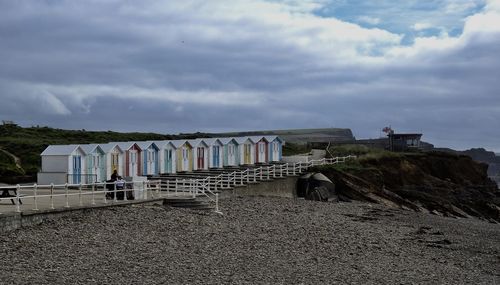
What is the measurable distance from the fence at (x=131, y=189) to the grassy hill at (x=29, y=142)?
12.6 m

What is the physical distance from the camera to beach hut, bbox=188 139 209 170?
43250 millimetres

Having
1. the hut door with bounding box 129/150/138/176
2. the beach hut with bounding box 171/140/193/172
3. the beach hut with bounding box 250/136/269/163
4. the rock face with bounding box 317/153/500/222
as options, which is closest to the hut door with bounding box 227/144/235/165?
the beach hut with bounding box 250/136/269/163

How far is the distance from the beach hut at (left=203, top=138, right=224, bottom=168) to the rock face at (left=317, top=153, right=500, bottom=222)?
767 centimetres

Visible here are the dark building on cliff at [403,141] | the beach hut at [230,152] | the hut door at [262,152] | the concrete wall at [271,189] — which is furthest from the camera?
the dark building on cliff at [403,141]

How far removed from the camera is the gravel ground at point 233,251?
50.7 ft

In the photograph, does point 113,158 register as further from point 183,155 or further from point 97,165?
point 183,155

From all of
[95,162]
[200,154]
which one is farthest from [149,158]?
[200,154]

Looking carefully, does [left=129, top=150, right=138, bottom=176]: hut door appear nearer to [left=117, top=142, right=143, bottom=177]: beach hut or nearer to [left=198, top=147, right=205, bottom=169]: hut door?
[left=117, top=142, right=143, bottom=177]: beach hut

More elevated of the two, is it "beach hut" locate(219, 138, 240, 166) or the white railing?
"beach hut" locate(219, 138, 240, 166)

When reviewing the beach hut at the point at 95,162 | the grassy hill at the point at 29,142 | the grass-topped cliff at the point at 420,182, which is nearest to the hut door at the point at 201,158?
the grass-topped cliff at the point at 420,182

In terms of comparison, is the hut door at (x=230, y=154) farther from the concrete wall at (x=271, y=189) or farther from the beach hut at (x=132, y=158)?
the beach hut at (x=132, y=158)

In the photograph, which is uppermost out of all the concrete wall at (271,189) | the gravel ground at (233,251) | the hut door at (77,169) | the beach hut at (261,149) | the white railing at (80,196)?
the beach hut at (261,149)

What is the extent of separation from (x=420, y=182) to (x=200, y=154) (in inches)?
793

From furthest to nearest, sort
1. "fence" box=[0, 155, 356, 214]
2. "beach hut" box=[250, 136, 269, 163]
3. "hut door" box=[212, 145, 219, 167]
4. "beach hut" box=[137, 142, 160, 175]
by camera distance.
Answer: "beach hut" box=[250, 136, 269, 163] → "hut door" box=[212, 145, 219, 167] → "beach hut" box=[137, 142, 160, 175] → "fence" box=[0, 155, 356, 214]
